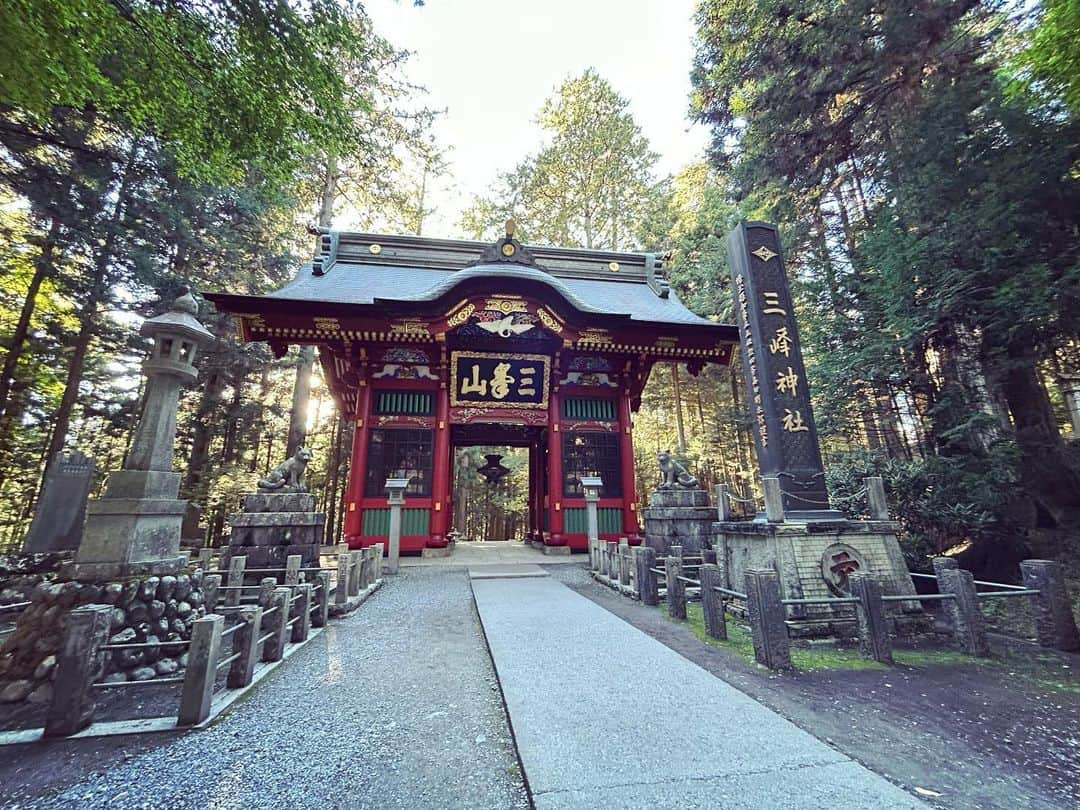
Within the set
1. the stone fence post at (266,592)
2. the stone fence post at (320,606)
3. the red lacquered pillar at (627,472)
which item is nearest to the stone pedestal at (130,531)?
the stone fence post at (266,592)

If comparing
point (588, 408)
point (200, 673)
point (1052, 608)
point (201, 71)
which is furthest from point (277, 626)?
point (588, 408)

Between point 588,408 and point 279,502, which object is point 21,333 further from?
point 588,408

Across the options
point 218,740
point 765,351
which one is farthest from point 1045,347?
point 218,740

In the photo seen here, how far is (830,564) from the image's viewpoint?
4.34 meters

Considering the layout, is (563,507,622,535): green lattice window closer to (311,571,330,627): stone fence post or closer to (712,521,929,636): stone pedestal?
(712,521,929,636): stone pedestal

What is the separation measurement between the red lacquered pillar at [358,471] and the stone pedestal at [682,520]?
6.31 m

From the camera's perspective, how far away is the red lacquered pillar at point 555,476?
33.5ft

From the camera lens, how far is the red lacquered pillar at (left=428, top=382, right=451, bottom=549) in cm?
969

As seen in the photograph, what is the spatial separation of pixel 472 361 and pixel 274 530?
554 centimetres

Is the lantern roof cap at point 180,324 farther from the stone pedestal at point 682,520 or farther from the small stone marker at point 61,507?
the stone pedestal at point 682,520

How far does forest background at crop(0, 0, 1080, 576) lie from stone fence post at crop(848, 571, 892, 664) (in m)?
3.56

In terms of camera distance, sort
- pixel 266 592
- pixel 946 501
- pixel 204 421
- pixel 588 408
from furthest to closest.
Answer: pixel 204 421 → pixel 588 408 → pixel 946 501 → pixel 266 592

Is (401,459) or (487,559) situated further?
(401,459)

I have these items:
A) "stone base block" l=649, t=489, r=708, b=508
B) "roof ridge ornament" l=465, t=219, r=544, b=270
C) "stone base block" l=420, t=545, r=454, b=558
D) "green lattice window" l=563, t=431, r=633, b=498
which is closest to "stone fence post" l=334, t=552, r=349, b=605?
"stone base block" l=420, t=545, r=454, b=558
